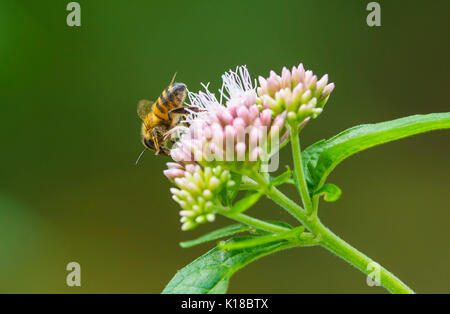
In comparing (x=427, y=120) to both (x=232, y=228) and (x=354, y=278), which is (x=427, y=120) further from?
(x=354, y=278)

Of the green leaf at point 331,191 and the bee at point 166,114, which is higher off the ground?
the bee at point 166,114

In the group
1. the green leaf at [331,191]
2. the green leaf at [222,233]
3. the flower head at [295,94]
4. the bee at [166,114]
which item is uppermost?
the bee at [166,114]

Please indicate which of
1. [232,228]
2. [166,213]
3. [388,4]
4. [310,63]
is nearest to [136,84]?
[166,213]

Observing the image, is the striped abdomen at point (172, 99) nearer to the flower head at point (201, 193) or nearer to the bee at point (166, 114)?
the bee at point (166, 114)

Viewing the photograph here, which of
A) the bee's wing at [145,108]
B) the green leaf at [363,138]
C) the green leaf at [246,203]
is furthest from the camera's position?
the bee's wing at [145,108]

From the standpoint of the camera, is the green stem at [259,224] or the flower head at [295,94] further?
the flower head at [295,94]

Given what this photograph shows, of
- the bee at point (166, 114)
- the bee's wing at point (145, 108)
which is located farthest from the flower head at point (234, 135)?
the bee's wing at point (145, 108)

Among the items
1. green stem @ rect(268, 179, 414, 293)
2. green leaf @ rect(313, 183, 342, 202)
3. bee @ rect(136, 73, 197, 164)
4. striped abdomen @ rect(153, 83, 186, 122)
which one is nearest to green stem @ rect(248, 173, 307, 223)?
green stem @ rect(268, 179, 414, 293)
